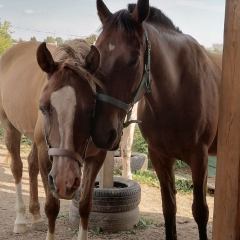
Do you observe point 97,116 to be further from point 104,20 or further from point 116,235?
point 116,235

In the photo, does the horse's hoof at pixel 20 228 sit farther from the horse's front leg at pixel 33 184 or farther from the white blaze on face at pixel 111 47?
the white blaze on face at pixel 111 47

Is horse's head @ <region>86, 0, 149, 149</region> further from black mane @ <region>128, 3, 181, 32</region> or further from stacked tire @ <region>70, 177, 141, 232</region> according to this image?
stacked tire @ <region>70, 177, 141, 232</region>

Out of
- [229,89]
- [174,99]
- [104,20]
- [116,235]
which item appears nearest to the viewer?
[229,89]

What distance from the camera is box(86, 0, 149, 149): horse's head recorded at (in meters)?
1.87

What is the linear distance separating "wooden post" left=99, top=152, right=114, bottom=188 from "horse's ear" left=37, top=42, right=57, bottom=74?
164cm

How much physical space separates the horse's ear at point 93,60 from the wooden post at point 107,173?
1.70m

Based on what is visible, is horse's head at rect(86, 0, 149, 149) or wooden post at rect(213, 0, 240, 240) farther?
horse's head at rect(86, 0, 149, 149)

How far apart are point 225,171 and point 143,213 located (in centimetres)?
288

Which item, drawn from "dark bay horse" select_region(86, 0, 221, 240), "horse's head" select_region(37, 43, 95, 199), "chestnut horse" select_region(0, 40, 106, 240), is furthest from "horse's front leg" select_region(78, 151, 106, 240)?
"horse's head" select_region(37, 43, 95, 199)

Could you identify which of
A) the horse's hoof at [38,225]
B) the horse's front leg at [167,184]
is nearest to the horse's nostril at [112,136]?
the horse's front leg at [167,184]

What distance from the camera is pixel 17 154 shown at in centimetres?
378

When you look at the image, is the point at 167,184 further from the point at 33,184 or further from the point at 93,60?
the point at 93,60

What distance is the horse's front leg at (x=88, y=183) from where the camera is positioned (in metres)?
2.87

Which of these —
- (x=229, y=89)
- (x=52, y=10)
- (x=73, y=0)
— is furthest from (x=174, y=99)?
(x=52, y=10)
